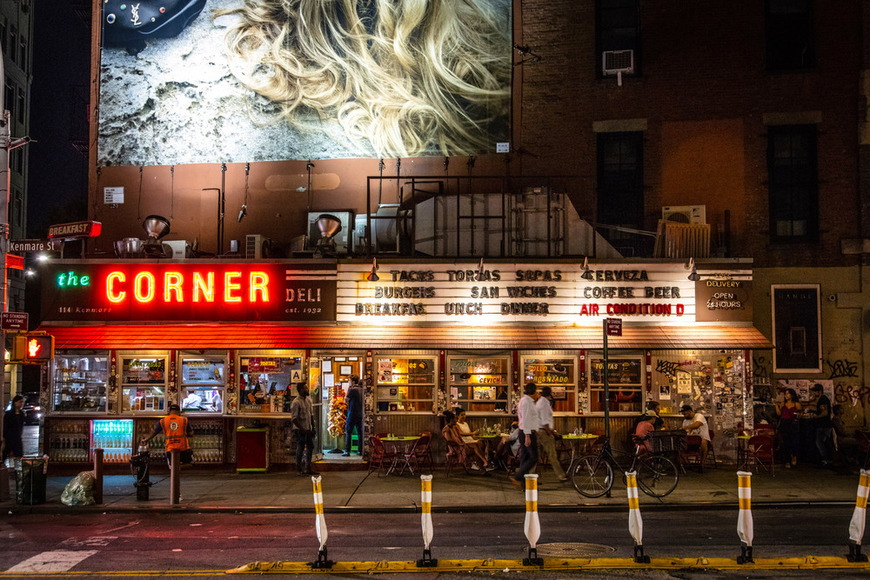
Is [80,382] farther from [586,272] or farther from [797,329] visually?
[797,329]

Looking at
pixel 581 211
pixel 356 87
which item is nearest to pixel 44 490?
pixel 356 87

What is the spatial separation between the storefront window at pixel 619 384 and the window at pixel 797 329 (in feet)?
13.1

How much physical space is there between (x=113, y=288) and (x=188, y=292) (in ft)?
6.33

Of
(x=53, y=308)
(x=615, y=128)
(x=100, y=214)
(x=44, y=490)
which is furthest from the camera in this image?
(x=100, y=214)

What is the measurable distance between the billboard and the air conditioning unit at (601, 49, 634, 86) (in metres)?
2.62

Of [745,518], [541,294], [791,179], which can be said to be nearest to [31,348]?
[541,294]

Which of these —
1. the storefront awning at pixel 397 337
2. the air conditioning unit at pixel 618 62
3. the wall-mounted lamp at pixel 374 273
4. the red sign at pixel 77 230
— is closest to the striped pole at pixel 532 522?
the storefront awning at pixel 397 337

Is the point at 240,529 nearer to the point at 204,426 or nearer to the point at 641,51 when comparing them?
the point at 204,426

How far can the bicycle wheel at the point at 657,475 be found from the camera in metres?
14.6

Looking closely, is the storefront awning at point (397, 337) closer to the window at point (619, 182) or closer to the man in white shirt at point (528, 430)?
the man in white shirt at point (528, 430)

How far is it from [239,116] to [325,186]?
3.24 metres

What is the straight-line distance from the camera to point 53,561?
10.6 m

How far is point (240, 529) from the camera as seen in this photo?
1259cm

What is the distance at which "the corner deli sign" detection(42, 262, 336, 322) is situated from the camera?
18.5 meters
